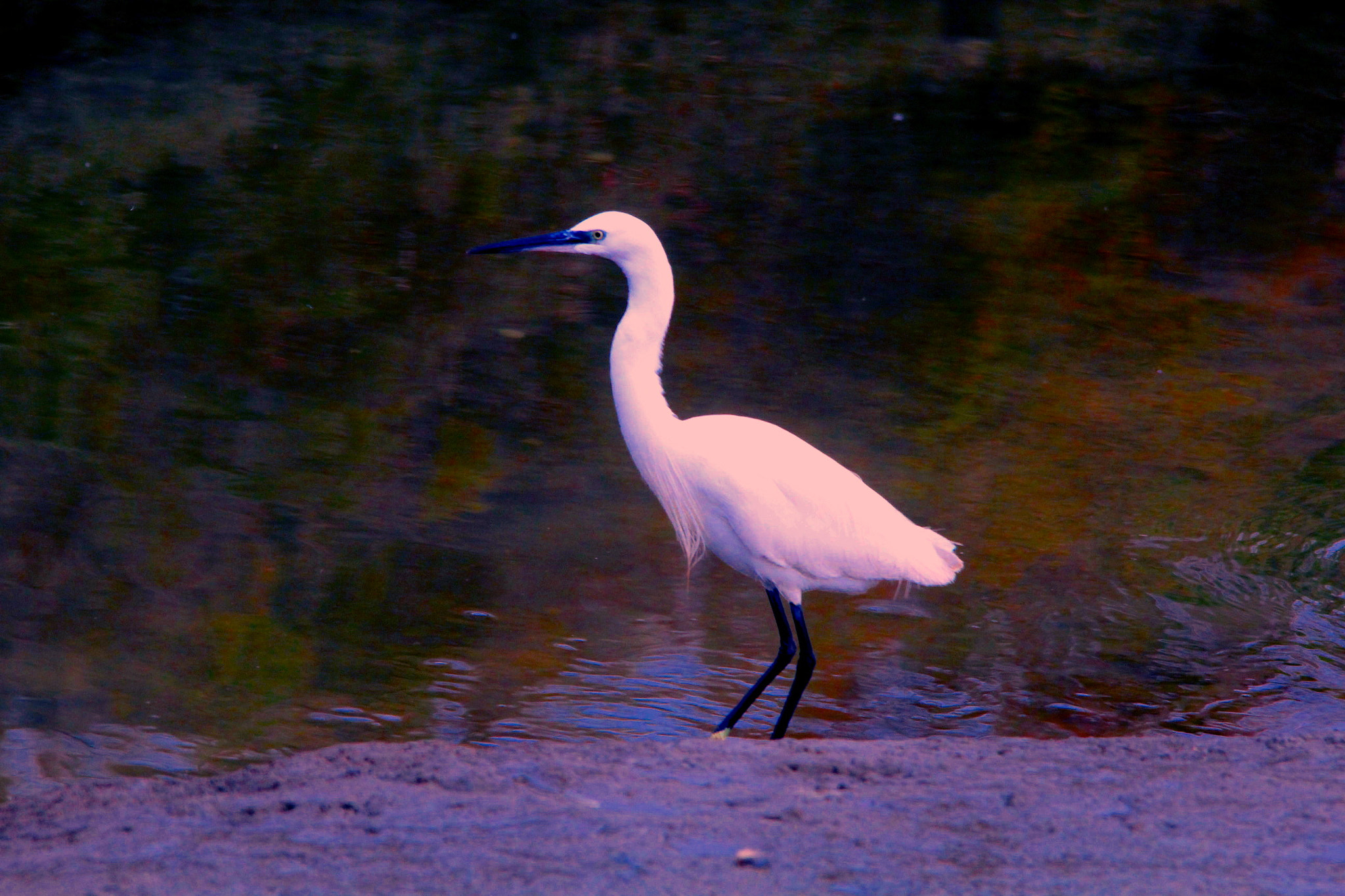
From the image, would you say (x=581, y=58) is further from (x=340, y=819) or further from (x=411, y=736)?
(x=340, y=819)

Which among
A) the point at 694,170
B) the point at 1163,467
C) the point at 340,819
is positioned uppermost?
the point at 694,170

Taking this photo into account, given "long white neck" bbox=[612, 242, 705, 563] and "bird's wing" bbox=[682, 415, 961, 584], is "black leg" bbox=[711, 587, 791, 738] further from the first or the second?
"long white neck" bbox=[612, 242, 705, 563]

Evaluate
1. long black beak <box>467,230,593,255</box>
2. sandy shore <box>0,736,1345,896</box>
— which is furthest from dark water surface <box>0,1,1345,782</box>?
long black beak <box>467,230,593,255</box>

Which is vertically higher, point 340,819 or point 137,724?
point 340,819

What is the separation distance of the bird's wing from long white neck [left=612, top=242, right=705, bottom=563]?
67 millimetres

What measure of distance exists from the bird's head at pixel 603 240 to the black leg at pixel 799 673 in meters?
1.22

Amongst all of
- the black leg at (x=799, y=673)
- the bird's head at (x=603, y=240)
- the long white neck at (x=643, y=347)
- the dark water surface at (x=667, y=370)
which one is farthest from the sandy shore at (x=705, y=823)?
the bird's head at (x=603, y=240)

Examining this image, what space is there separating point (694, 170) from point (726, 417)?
467 centimetres

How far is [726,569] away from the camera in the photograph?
204 inches

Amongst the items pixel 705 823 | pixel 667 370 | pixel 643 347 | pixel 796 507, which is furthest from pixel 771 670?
pixel 667 370

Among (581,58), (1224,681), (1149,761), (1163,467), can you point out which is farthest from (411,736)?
(581,58)

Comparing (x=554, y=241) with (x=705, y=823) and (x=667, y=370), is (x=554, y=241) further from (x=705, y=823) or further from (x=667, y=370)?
(x=667, y=370)

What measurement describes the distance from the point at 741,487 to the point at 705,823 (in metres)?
1.28

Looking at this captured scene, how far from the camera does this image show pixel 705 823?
9.68ft
